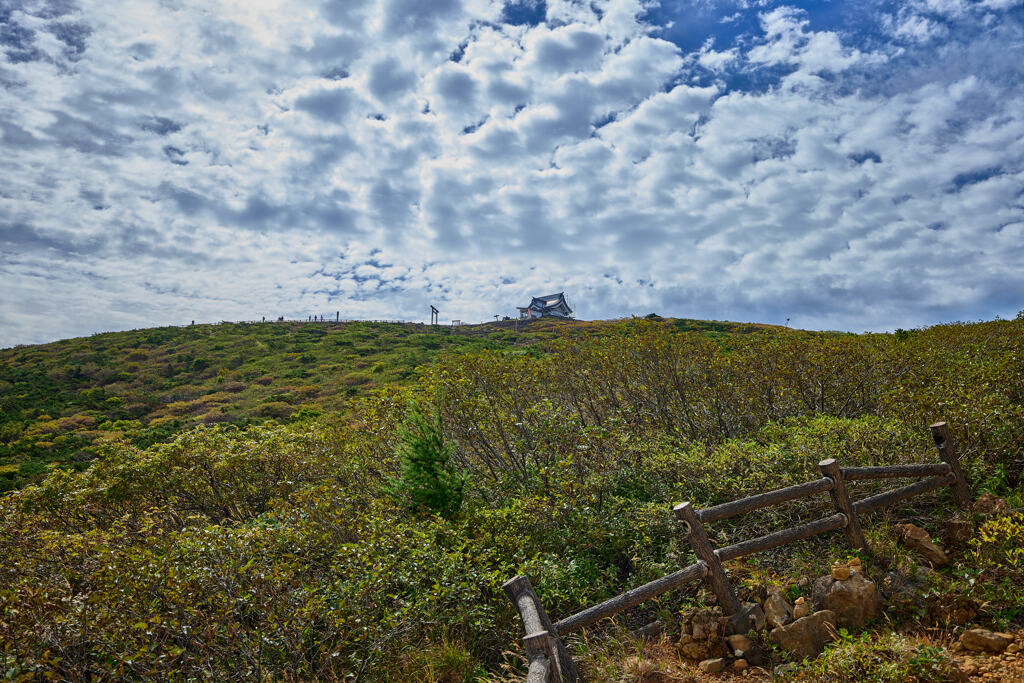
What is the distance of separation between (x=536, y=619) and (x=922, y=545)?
4709 millimetres

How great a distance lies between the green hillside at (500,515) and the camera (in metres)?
5.14

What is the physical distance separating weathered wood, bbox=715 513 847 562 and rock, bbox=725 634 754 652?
2.48ft

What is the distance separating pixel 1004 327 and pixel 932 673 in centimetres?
1305

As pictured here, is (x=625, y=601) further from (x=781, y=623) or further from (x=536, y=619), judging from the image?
(x=781, y=623)

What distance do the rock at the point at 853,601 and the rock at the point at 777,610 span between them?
0.37m

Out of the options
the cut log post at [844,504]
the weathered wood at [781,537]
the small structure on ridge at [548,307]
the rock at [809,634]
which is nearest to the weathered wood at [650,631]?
the weathered wood at [781,537]

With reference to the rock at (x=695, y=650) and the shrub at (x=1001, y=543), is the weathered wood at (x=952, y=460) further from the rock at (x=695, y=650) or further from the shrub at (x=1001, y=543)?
the rock at (x=695, y=650)

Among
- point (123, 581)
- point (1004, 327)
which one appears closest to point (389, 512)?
point (123, 581)

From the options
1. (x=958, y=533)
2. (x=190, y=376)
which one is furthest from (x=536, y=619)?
(x=190, y=376)

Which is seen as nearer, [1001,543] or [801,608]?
[801,608]

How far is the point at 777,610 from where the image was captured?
5.31 metres

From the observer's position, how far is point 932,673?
160 inches

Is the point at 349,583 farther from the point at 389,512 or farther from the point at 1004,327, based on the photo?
the point at 1004,327

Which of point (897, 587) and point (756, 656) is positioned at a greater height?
point (897, 587)
